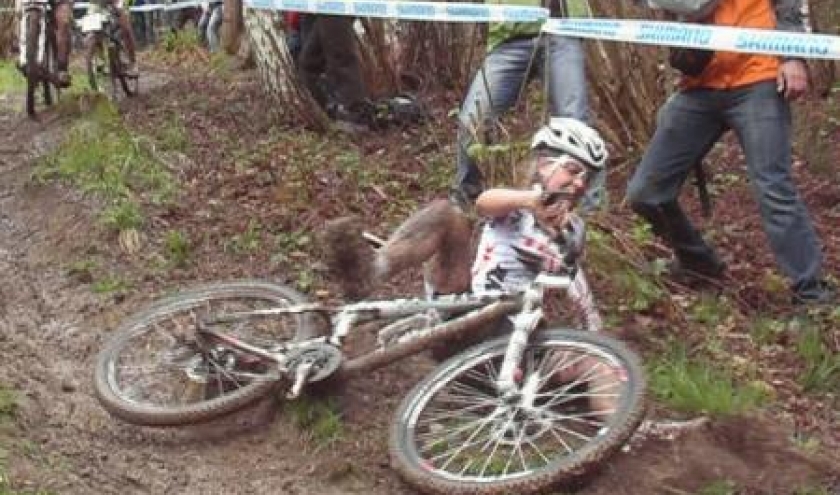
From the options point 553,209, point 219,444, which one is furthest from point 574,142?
point 219,444

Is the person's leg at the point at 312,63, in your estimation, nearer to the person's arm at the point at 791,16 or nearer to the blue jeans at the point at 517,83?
the blue jeans at the point at 517,83

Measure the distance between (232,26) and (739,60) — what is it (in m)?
10.4

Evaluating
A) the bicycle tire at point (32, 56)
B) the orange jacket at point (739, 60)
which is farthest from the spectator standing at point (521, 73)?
the bicycle tire at point (32, 56)

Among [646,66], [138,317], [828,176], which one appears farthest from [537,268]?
[828,176]

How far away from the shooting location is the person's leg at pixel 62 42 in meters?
11.2

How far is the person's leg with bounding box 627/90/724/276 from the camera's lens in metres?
5.45

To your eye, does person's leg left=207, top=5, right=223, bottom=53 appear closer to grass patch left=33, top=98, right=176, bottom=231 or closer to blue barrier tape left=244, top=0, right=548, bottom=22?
grass patch left=33, top=98, right=176, bottom=231

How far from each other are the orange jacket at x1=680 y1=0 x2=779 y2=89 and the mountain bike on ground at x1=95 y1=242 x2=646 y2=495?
4.04ft

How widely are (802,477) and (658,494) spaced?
0.47 m

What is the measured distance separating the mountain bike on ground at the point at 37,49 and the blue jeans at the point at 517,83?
5814 mm

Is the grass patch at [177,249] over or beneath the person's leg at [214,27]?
over

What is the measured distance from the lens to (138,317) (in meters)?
5.13

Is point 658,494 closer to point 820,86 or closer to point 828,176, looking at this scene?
point 828,176

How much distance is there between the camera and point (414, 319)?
464 centimetres
